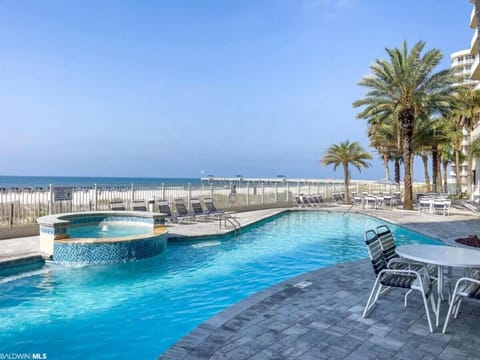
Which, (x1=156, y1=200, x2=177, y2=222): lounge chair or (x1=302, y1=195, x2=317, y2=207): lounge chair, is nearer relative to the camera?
(x1=156, y1=200, x2=177, y2=222): lounge chair

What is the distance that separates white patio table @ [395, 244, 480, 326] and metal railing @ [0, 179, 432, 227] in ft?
33.7

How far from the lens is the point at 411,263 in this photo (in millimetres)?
4719

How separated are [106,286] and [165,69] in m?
24.5

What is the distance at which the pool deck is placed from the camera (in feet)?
11.1

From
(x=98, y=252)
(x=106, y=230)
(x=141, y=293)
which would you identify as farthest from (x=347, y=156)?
(x=141, y=293)

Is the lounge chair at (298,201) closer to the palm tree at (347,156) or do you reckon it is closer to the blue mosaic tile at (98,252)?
the palm tree at (347,156)

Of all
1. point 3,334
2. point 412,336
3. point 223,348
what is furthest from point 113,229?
point 412,336

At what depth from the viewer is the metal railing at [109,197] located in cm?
1032

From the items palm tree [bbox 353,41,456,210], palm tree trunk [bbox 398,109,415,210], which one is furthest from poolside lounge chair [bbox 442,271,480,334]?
palm tree trunk [bbox 398,109,415,210]

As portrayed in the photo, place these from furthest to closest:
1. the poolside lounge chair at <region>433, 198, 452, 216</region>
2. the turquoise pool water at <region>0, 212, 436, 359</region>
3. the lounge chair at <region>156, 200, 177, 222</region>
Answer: the poolside lounge chair at <region>433, 198, 452, 216</region> → the lounge chair at <region>156, 200, 177, 222</region> → the turquoise pool water at <region>0, 212, 436, 359</region>

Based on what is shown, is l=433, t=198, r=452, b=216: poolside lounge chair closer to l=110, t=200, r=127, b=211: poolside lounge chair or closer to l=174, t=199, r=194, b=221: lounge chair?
l=174, t=199, r=194, b=221: lounge chair

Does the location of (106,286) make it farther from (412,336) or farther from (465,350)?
(465,350)

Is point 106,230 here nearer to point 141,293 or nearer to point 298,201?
point 141,293

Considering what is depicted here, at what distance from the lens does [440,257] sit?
4.09m
